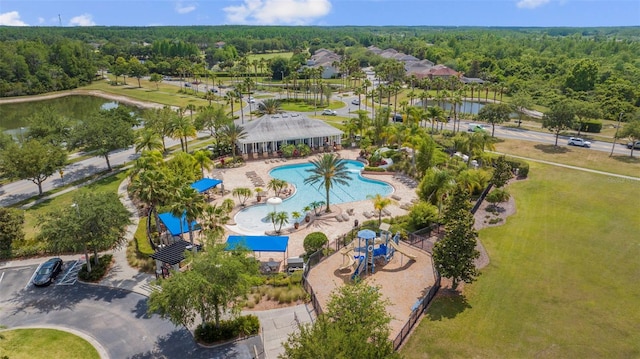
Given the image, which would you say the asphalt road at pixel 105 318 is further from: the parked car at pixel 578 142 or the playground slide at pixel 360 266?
the parked car at pixel 578 142

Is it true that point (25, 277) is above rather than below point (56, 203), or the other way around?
below

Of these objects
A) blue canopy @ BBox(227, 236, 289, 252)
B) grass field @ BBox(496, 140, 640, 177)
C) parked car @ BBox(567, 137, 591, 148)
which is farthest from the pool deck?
parked car @ BBox(567, 137, 591, 148)

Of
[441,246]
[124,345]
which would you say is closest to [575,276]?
[441,246]

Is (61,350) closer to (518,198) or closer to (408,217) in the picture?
(408,217)

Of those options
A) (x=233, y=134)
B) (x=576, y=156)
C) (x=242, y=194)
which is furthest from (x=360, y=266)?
(x=576, y=156)

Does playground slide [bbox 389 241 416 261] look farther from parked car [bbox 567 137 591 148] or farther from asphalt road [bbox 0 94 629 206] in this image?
parked car [bbox 567 137 591 148]

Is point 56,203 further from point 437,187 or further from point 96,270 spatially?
point 437,187
